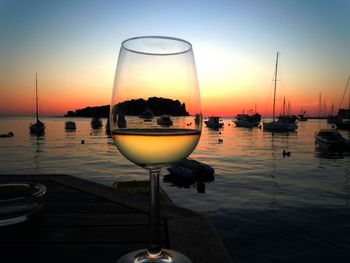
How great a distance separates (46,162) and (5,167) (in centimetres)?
459

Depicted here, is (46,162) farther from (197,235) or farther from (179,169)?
(197,235)

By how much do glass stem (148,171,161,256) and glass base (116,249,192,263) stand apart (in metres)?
0.02

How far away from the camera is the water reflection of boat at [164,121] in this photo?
1.26 metres

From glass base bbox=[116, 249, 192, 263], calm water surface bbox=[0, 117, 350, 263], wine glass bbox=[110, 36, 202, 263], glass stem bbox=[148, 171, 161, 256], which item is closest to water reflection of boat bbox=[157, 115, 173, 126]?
wine glass bbox=[110, 36, 202, 263]

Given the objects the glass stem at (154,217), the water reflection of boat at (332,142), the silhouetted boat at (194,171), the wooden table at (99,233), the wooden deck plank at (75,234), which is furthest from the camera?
the water reflection of boat at (332,142)

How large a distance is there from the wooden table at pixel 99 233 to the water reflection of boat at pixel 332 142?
48655 millimetres

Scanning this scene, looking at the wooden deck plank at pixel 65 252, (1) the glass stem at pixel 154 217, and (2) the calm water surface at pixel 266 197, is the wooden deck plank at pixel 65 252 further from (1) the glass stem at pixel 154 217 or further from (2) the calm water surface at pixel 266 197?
(2) the calm water surface at pixel 266 197

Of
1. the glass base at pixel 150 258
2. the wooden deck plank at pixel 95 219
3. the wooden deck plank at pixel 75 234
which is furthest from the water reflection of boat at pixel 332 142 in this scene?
the glass base at pixel 150 258

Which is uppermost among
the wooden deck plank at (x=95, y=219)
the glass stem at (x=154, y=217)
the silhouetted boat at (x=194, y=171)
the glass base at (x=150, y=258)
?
the glass stem at (x=154, y=217)

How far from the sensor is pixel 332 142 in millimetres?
44375

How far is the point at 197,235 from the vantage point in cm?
155

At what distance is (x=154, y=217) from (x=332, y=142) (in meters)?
49.3

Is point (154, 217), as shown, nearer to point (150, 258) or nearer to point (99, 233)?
point (150, 258)

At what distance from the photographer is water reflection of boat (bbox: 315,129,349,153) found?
145 ft
